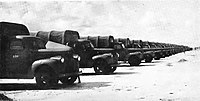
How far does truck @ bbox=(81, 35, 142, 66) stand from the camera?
20.0 m

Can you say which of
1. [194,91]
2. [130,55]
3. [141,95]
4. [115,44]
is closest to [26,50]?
[141,95]

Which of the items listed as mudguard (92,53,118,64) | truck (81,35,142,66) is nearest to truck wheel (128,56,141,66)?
truck (81,35,142,66)

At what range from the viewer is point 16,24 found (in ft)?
40.4

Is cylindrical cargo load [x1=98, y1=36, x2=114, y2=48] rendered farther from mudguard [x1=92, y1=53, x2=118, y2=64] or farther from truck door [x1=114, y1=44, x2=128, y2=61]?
mudguard [x1=92, y1=53, x2=118, y2=64]

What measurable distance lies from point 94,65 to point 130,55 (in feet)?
24.8

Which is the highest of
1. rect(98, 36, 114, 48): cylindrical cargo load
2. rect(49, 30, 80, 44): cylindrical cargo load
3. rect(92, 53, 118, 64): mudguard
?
rect(49, 30, 80, 44): cylindrical cargo load

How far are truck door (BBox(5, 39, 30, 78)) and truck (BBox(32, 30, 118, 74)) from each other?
16.3 ft

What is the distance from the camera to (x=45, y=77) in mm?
11008

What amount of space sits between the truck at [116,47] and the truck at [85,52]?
3.07ft

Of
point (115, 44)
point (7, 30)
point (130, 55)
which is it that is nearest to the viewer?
point (7, 30)

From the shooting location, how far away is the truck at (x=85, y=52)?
54.3ft

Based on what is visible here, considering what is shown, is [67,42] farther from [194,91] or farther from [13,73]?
[194,91]

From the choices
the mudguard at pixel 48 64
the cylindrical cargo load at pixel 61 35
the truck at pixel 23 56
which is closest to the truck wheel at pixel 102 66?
the cylindrical cargo load at pixel 61 35

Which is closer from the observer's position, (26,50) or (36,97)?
(36,97)
